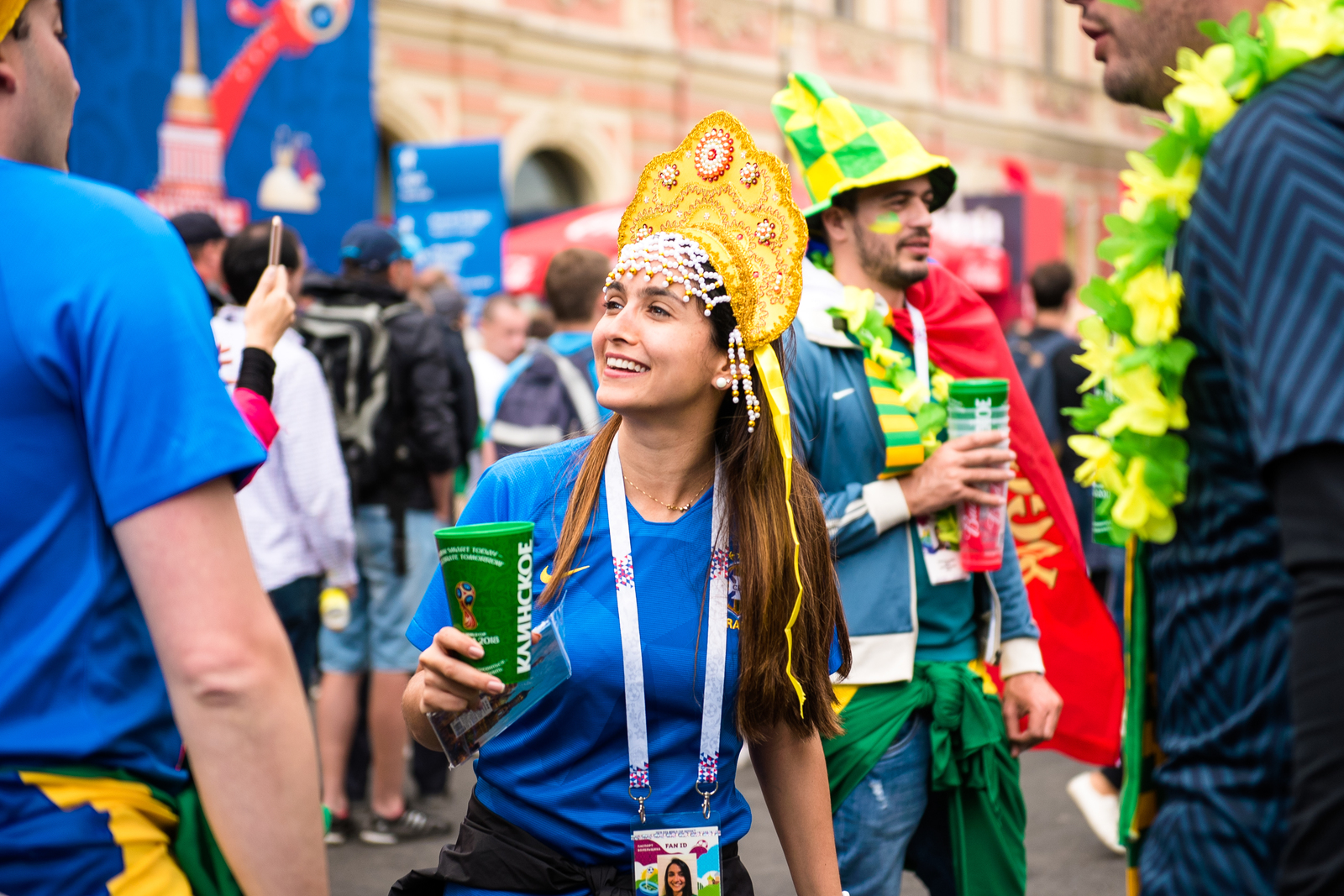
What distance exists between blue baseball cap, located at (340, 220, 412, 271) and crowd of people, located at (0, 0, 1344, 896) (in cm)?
124

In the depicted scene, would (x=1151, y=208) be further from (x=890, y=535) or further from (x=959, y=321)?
(x=959, y=321)

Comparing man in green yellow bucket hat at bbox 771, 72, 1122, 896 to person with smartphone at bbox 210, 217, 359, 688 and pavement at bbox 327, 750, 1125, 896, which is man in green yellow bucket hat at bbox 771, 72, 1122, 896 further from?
person with smartphone at bbox 210, 217, 359, 688

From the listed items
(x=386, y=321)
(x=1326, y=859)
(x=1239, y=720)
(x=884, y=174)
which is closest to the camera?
(x=1326, y=859)

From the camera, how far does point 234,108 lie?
7.80 meters

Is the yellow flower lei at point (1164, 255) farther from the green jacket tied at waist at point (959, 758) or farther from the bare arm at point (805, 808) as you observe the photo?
the green jacket tied at waist at point (959, 758)

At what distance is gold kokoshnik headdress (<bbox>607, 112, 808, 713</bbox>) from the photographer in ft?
7.16

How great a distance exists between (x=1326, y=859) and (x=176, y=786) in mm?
1158

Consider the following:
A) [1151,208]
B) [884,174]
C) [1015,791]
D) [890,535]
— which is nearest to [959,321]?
[884,174]

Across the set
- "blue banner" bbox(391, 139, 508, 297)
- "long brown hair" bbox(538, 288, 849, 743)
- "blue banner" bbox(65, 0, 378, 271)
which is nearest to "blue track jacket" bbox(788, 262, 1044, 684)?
"long brown hair" bbox(538, 288, 849, 743)

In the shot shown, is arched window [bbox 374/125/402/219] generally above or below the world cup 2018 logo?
above

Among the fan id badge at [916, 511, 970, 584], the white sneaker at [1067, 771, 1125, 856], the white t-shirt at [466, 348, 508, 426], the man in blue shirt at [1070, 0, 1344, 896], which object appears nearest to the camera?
the man in blue shirt at [1070, 0, 1344, 896]

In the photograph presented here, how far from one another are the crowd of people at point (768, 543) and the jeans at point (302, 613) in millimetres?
1010

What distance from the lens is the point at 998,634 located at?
2.88 metres

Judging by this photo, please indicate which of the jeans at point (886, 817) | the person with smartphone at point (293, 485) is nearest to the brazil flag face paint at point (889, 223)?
the jeans at point (886, 817)
